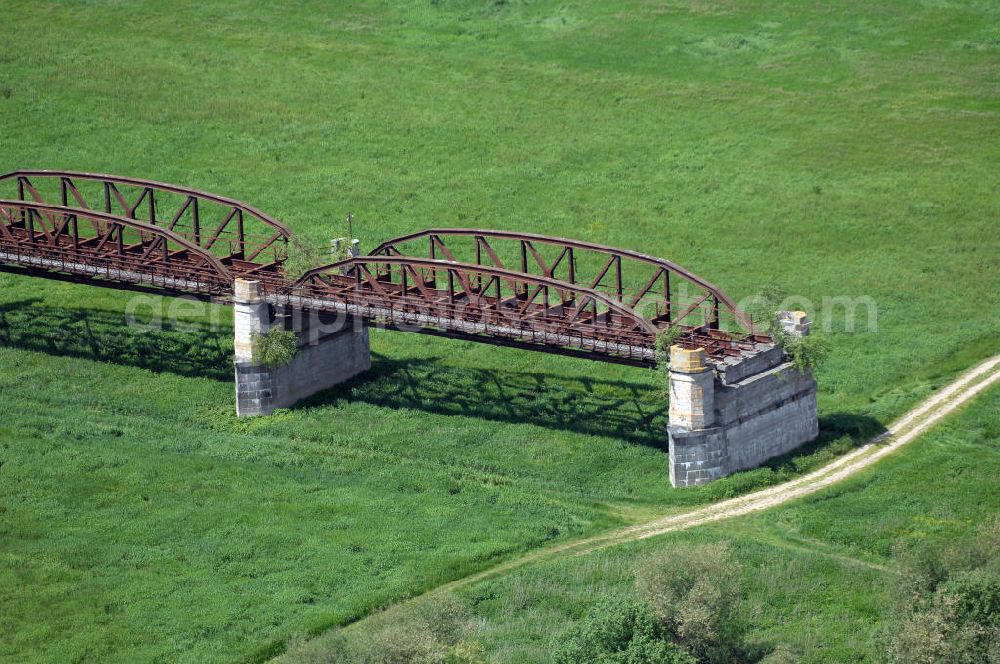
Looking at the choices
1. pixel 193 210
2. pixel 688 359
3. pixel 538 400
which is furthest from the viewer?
pixel 193 210

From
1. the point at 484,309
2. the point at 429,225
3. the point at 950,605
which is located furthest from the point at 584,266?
the point at 950,605

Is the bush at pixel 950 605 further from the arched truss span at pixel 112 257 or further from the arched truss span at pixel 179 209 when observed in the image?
the arched truss span at pixel 179 209

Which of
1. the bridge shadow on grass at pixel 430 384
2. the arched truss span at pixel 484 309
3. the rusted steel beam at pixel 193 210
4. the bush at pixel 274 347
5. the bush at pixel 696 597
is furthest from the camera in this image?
the rusted steel beam at pixel 193 210

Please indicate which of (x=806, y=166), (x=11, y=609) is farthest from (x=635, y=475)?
(x=806, y=166)

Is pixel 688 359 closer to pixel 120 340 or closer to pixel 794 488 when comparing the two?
pixel 794 488

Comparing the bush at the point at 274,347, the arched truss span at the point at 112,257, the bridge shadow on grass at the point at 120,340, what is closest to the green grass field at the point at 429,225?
the bridge shadow on grass at the point at 120,340

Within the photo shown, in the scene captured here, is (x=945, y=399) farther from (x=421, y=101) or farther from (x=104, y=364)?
(x=421, y=101)

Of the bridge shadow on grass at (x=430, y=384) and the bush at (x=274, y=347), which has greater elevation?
the bush at (x=274, y=347)
